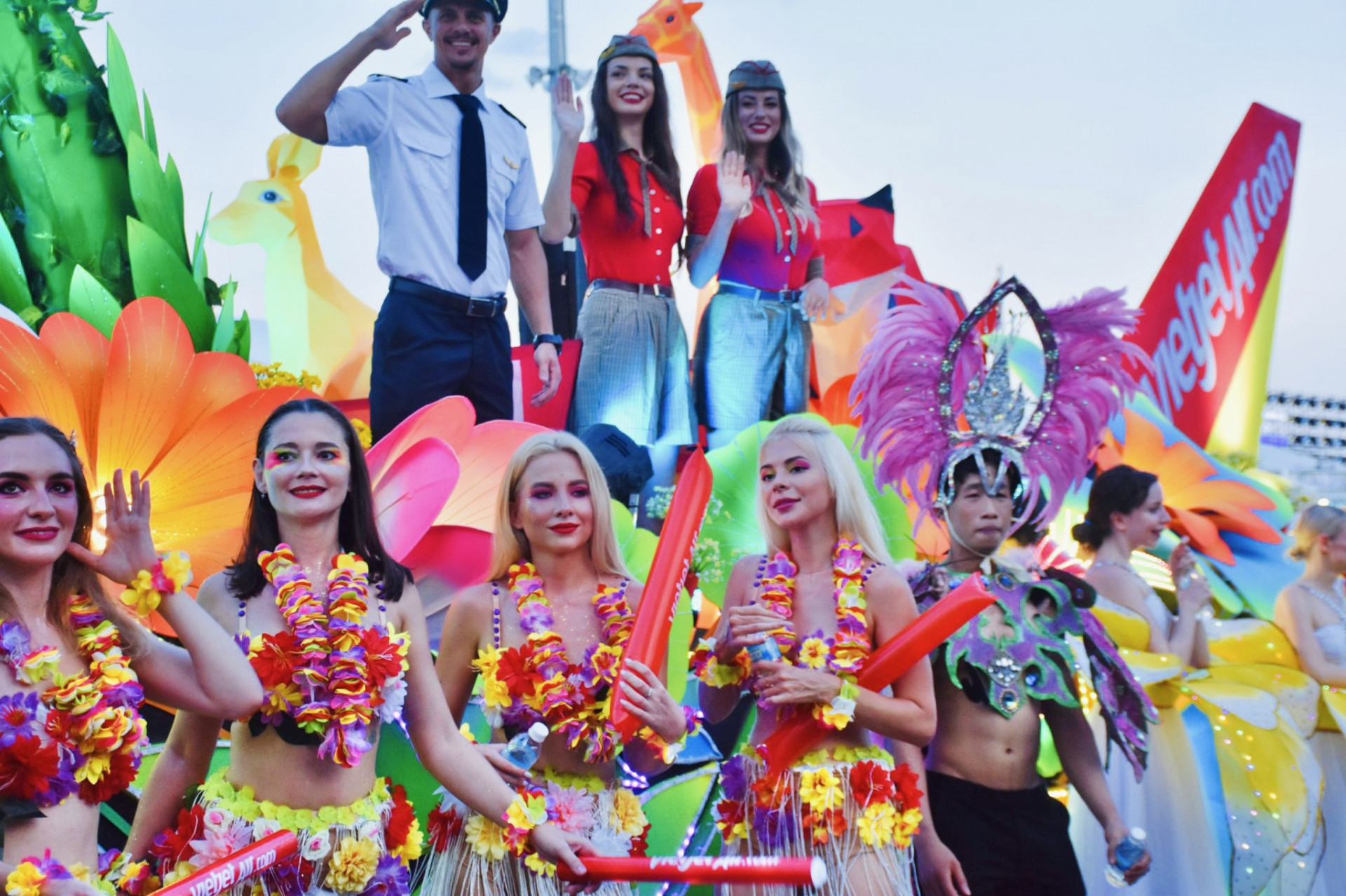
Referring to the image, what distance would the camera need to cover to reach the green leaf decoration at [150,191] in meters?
3.84

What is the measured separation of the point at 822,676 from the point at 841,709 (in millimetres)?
80

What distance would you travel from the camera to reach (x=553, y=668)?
A: 2822 millimetres

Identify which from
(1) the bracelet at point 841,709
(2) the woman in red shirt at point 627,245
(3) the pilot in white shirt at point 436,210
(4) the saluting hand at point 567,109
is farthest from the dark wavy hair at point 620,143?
(1) the bracelet at point 841,709

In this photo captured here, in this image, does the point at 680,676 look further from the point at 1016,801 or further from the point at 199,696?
the point at 199,696

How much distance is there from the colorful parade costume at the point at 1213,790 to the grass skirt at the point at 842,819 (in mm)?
1797

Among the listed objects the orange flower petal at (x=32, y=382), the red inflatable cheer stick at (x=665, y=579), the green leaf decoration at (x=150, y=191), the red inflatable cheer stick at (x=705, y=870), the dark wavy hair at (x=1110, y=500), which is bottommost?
the red inflatable cheer stick at (x=705, y=870)

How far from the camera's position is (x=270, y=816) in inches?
96.6

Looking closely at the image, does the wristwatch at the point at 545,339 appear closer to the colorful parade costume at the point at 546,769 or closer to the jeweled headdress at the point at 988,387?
the jeweled headdress at the point at 988,387

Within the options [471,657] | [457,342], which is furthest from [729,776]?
[457,342]

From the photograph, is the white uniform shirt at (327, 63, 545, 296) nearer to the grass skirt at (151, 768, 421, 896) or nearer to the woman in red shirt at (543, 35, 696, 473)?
the woman in red shirt at (543, 35, 696, 473)

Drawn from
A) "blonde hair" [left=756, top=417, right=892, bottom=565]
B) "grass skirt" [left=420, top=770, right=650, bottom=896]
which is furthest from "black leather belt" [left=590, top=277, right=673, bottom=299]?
"grass skirt" [left=420, top=770, right=650, bottom=896]

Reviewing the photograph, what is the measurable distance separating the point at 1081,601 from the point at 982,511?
37cm

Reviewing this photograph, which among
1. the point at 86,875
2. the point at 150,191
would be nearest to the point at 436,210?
the point at 150,191

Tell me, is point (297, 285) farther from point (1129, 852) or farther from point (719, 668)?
point (1129, 852)
